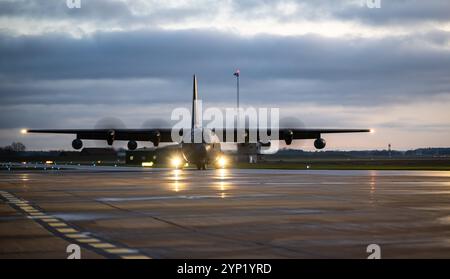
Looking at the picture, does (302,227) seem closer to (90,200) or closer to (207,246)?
(207,246)

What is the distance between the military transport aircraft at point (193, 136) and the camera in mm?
60656

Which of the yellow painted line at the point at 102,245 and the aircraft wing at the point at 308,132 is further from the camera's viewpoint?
the aircraft wing at the point at 308,132

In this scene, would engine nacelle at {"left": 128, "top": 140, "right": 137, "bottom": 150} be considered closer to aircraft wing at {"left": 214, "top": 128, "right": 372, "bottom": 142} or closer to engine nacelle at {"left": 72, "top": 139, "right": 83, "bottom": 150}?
engine nacelle at {"left": 72, "top": 139, "right": 83, "bottom": 150}

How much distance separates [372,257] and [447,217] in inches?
275

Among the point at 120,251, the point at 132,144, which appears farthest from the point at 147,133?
the point at 120,251

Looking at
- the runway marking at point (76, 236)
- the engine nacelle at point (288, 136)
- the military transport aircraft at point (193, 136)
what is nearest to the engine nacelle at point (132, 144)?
the military transport aircraft at point (193, 136)

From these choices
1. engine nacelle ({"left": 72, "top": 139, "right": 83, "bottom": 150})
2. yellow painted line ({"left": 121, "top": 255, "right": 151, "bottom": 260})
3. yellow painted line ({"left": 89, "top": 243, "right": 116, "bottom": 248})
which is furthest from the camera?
engine nacelle ({"left": 72, "top": 139, "right": 83, "bottom": 150})

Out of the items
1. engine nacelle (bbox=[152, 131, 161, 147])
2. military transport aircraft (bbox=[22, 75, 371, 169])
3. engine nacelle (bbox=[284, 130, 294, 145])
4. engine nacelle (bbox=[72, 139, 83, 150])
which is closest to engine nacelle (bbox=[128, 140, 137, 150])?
military transport aircraft (bbox=[22, 75, 371, 169])

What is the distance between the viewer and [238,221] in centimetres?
1636

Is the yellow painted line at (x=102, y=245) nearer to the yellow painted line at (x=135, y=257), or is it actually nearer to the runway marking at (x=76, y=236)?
the runway marking at (x=76, y=236)

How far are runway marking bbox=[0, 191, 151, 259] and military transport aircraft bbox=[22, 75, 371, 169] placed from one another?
133 feet

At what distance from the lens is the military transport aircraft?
60656 mm

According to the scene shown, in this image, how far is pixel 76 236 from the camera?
1337cm

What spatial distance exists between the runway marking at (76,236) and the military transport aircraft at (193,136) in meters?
40.5
